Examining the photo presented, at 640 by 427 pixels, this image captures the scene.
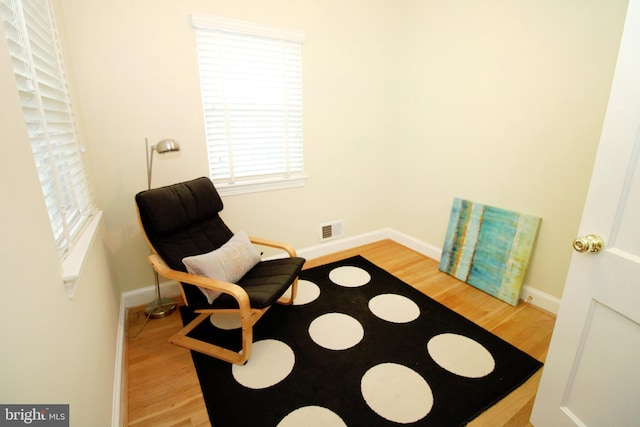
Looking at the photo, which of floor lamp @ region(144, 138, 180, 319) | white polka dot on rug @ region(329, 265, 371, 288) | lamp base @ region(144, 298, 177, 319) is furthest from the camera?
white polka dot on rug @ region(329, 265, 371, 288)

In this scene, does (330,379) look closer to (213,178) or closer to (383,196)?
(213,178)

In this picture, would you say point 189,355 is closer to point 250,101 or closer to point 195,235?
point 195,235

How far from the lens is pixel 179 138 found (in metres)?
2.17

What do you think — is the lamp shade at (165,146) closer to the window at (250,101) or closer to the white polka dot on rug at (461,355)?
the window at (250,101)

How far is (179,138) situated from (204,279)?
3.78ft

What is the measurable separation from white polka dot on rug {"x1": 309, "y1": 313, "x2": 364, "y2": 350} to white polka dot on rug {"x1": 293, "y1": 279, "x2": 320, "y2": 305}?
0.77ft

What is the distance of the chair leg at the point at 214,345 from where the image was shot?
1637mm

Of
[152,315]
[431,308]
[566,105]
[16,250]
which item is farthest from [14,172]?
[566,105]

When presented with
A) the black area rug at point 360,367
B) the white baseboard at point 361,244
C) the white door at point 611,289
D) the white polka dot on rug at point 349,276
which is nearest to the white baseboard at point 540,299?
the white baseboard at point 361,244

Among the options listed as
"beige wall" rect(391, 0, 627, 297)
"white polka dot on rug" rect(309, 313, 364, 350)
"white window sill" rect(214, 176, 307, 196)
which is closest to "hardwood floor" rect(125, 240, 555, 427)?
"beige wall" rect(391, 0, 627, 297)

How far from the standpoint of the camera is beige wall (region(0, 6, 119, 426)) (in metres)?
0.60

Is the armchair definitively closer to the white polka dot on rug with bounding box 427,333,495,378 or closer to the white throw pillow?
the white throw pillow

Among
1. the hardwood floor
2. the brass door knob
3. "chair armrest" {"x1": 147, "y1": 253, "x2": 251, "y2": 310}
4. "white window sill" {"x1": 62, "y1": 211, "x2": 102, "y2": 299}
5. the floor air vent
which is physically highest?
the brass door knob

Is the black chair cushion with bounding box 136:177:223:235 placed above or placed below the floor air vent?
above
